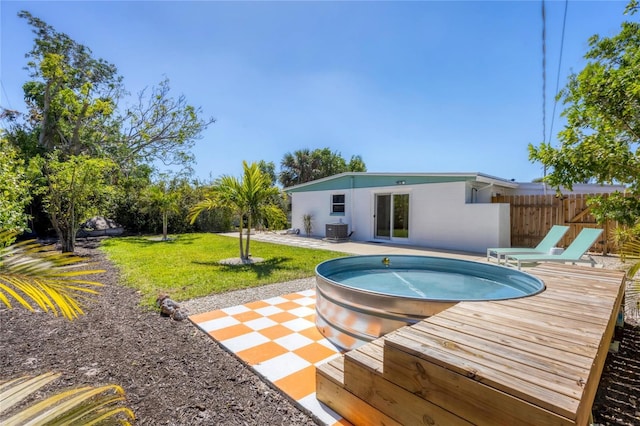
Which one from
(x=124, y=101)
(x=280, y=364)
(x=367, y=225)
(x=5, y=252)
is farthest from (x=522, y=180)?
(x=124, y=101)

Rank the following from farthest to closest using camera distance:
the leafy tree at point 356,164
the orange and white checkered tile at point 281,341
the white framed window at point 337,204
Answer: the leafy tree at point 356,164 < the white framed window at point 337,204 < the orange and white checkered tile at point 281,341

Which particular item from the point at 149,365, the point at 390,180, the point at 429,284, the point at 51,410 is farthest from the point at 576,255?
the point at 51,410

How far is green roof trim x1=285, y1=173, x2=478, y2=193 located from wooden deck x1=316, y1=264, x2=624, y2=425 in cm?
914

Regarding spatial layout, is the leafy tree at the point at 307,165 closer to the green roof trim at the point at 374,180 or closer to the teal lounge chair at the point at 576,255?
the green roof trim at the point at 374,180

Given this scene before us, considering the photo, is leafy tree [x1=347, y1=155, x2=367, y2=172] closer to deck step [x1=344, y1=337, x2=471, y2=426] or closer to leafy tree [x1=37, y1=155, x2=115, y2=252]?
leafy tree [x1=37, y1=155, x2=115, y2=252]

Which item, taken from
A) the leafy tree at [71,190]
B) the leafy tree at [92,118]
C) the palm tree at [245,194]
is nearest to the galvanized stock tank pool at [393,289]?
the palm tree at [245,194]

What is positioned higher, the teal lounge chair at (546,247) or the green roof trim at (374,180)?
the green roof trim at (374,180)

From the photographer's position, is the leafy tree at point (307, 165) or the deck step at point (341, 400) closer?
the deck step at point (341, 400)

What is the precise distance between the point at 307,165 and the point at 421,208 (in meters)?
17.8

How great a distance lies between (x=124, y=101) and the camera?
1828 centimetres

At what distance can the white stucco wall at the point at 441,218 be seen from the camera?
35.4ft

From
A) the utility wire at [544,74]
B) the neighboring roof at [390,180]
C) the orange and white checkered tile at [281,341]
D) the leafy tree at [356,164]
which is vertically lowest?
the orange and white checkered tile at [281,341]

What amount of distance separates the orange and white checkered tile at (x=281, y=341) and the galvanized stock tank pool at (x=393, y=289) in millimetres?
358

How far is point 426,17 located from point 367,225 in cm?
862
